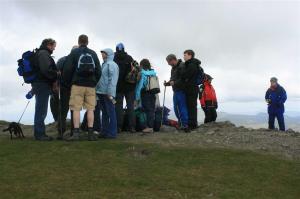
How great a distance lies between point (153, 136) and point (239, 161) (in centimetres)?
366

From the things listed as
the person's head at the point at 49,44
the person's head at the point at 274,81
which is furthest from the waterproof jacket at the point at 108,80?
the person's head at the point at 274,81

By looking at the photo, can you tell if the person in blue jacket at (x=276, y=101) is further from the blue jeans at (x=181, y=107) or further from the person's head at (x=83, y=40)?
the person's head at (x=83, y=40)

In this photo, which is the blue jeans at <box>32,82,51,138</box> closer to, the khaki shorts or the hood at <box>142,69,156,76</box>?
the khaki shorts

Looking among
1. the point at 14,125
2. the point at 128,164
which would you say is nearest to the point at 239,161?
the point at 128,164

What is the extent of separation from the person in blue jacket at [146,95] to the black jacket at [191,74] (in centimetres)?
117

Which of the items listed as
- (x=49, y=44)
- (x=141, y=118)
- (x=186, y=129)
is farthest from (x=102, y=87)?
(x=186, y=129)

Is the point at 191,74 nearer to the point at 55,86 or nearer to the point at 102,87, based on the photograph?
the point at 102,87

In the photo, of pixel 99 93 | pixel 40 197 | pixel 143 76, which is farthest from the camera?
pixel 143 76

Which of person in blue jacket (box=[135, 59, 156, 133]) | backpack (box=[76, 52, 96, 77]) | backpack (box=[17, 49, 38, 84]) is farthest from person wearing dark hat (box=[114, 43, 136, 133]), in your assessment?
backpack (box=[17, 49, 38, 84])

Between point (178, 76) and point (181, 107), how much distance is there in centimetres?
109

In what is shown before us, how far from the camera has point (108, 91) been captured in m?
14.0

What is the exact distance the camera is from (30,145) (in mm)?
12797

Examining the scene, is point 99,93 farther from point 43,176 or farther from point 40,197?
point 40,197

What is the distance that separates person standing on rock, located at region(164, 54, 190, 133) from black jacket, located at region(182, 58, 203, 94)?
8.0 inches
